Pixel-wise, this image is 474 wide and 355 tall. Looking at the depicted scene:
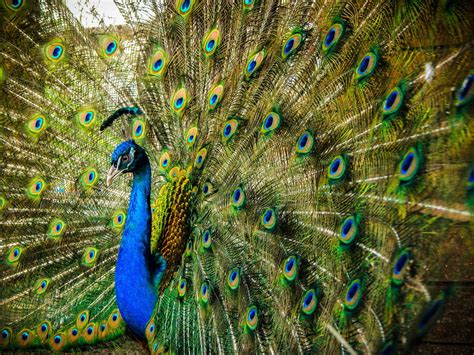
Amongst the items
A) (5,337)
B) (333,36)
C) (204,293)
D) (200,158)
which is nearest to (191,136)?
(200,158)

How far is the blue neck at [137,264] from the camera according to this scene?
2.62 metres

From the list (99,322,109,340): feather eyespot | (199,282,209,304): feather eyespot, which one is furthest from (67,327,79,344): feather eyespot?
(199,282,209,304): feather eyespot

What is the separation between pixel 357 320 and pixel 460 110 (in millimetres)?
715

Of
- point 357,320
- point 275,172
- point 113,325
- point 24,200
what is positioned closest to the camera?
point 357,320

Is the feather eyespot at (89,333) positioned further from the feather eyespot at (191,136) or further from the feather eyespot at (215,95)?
the feather eyespot at (215,95)

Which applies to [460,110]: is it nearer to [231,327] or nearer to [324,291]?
[324,291]

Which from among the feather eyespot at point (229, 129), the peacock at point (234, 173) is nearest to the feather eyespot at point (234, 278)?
the peacock at point (234, 173)

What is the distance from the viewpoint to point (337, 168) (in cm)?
208

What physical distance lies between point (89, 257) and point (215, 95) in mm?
1134

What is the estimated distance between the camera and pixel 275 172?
230 centimetres

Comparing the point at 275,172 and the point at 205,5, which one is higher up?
the point at 205,5

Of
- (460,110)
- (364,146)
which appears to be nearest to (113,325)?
(364,146)

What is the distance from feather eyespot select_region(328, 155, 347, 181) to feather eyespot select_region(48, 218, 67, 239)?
5.29ft

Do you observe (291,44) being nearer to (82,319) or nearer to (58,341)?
(82,319)
